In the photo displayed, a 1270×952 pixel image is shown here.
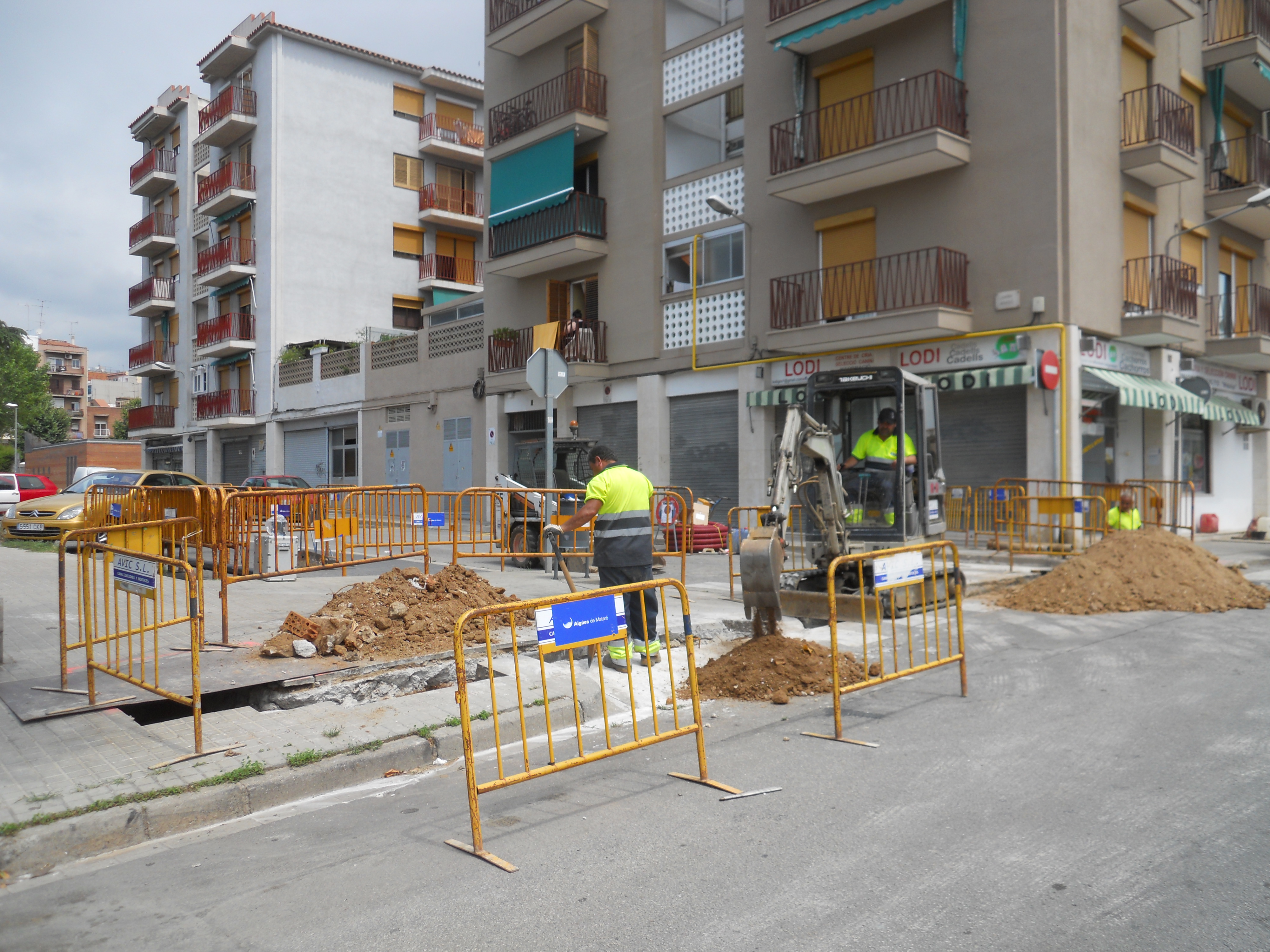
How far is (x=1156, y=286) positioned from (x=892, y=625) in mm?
15202

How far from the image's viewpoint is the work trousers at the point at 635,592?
775 centimetres

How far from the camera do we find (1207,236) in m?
21.2

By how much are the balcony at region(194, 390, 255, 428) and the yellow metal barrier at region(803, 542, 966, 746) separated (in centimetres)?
3179

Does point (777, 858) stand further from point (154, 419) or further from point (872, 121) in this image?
point (154, 419)

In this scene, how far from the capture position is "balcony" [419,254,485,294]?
3784cm

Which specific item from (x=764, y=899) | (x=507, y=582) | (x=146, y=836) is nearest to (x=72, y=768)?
(x=146, y=836)

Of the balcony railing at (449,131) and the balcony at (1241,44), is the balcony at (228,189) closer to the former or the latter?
the balcony railing at (449,131)

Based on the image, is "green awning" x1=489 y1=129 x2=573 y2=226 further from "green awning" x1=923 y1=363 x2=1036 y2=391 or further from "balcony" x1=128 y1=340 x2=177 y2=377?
"balcony" x1=128 y1=340 x2=177 y2=377

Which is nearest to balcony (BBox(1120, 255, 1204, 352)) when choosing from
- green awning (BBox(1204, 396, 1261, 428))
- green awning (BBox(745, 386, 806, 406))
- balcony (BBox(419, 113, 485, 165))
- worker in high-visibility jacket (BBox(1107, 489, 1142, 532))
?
green awning (BBox(1204, 396, 1261, 428))

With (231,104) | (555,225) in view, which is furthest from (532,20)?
(231,104)

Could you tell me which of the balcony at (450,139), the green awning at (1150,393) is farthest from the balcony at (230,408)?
the green awning at (1150,393)

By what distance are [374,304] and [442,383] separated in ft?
35.4

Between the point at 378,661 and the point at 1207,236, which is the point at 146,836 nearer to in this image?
the point at 378,661

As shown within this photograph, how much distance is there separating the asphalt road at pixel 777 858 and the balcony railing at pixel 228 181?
35.5 m
